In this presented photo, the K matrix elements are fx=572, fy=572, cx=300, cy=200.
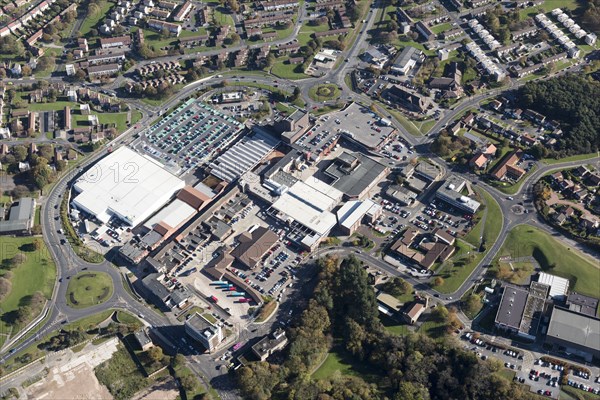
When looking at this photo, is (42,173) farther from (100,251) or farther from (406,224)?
(406,224)

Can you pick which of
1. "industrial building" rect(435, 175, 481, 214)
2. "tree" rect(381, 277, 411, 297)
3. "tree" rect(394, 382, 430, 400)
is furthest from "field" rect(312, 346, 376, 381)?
"industrial building" rect(435, 175, 481, 214)

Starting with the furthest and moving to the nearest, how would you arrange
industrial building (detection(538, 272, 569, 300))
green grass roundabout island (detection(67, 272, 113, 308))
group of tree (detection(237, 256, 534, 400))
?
green grass roundabout island (detection(67, 272, 113, 308)), industrial building (detection(538, 272, 569, 300)), group of tree (detection(237, 256, 534, 400))

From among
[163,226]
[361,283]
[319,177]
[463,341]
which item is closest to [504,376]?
[463,341]

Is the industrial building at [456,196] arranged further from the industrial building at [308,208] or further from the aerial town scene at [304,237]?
the industrial building at [308,208]

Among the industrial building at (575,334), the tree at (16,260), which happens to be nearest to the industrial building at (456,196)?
the industrial building at (575,334)

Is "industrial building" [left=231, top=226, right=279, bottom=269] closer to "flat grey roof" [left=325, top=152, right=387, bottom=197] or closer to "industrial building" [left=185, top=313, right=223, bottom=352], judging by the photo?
"industrial building" [left=185, top=313, right=223, bottom=352]

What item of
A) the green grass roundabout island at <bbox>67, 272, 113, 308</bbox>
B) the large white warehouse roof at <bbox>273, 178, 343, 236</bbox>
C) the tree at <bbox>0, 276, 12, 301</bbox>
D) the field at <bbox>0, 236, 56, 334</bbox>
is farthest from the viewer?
the large white warehouse roof at <bbox>273, 178, 343, 236</bbox>

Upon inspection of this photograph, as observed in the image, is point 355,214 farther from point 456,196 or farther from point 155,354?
point 155,354

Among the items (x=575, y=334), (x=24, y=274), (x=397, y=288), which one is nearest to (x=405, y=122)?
(x=397, y=288)
